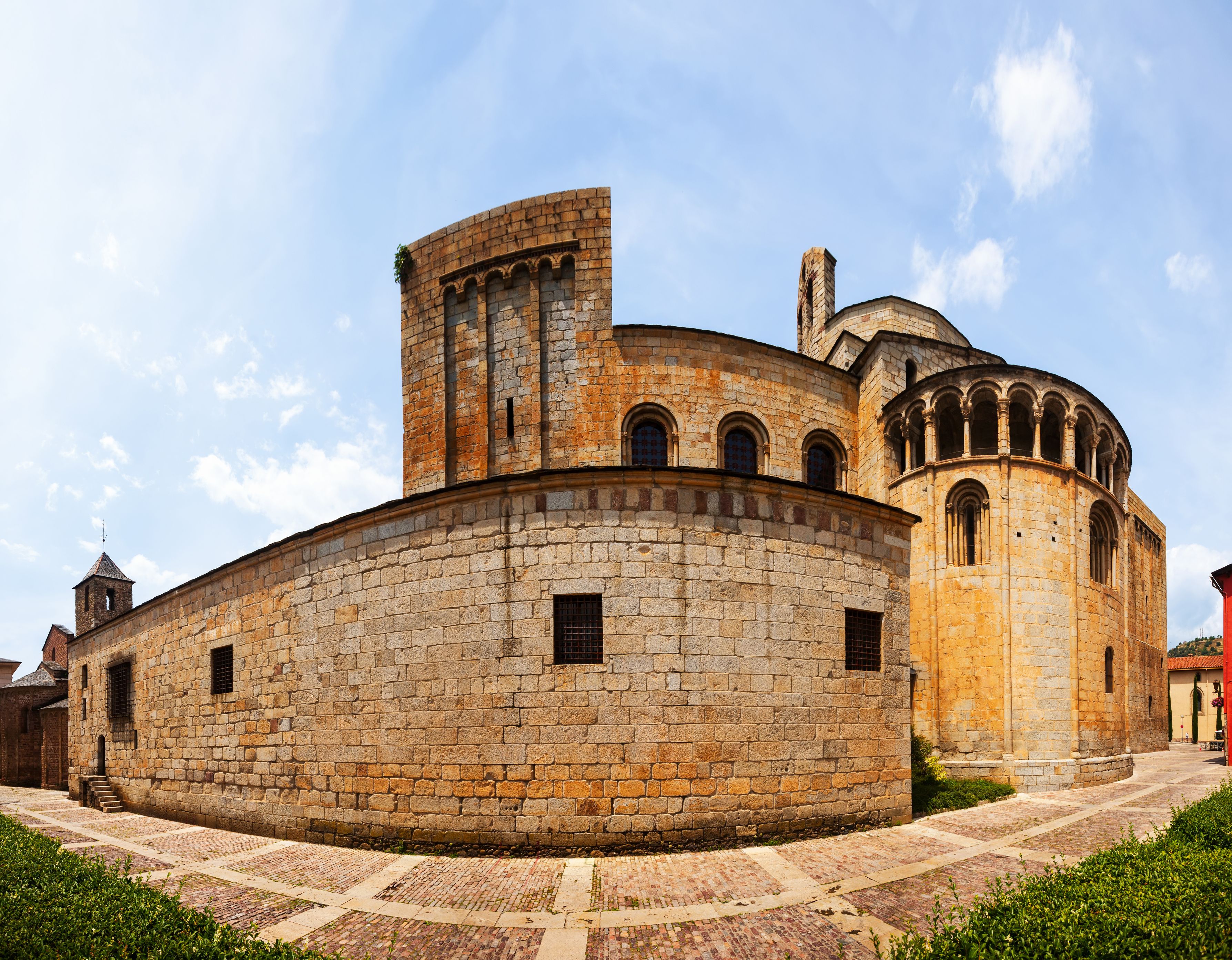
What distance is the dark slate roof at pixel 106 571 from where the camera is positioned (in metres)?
35.3

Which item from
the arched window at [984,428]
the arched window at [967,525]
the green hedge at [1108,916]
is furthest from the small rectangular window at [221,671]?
the arched window at [984,428]

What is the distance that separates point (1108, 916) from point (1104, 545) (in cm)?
1934

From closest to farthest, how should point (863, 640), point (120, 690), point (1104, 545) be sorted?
point (863, 640), point (120, 690), point (1104, 545)


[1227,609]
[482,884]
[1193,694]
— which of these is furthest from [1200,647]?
[482,884]

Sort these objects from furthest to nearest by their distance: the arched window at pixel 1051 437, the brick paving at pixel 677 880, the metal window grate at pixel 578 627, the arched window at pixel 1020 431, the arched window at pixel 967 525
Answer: the arched window at pixel 1020 431
the arched window at pixel 1051 437
the arched window at pixel 967 525
the metal window grate at pixel 578 627
the brick paving at pixel 677 880

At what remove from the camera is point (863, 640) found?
1191cm

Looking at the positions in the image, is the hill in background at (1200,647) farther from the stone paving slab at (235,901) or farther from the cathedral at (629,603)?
the stone paving slab at (235,901)

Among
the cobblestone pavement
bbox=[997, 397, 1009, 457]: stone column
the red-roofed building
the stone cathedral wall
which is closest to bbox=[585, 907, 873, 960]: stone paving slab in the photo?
the cobblestone pavement

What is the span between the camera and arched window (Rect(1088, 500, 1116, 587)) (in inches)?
809

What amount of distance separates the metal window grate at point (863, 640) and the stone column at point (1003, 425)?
31.0 feet

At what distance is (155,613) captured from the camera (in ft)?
59.3

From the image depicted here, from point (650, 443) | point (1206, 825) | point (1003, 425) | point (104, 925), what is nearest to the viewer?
point (104, 925)

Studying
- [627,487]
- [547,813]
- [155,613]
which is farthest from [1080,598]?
[155,613]

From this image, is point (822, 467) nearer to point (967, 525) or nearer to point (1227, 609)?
point (967, 525)
